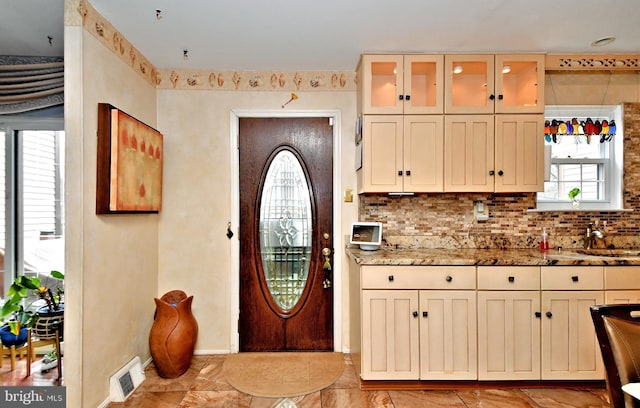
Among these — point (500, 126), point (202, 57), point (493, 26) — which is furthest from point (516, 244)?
point (202, 57)

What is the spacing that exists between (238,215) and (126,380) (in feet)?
4.71

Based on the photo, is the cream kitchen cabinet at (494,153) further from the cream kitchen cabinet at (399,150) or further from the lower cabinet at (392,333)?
the lower cabinet at (392,333)

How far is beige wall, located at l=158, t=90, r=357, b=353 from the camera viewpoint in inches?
118

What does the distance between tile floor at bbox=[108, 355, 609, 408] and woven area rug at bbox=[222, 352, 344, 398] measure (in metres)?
0.08

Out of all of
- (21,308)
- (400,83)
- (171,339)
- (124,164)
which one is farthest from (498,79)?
(21,308)

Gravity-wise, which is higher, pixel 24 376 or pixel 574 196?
pixel 574 196

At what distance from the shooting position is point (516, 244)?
2.91m

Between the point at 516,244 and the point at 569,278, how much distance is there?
0.60 m

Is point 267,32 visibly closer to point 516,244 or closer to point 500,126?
point 500,126

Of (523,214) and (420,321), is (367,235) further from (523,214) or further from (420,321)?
(523,214)

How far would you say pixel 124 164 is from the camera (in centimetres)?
228

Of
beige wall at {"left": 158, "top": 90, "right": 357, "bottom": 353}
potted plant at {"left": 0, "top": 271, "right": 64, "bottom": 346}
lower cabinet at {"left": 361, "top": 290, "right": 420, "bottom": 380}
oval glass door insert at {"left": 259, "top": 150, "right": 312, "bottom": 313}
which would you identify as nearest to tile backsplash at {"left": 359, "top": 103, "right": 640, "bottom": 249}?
beige wall at {"left": 158, "top": 90, "right": 357, "bottom": 353}

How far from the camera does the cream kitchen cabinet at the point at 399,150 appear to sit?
263cm

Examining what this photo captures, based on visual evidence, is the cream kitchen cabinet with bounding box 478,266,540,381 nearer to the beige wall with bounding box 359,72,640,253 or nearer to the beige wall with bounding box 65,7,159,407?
the beige wall with bounding box 359,72,640,253
